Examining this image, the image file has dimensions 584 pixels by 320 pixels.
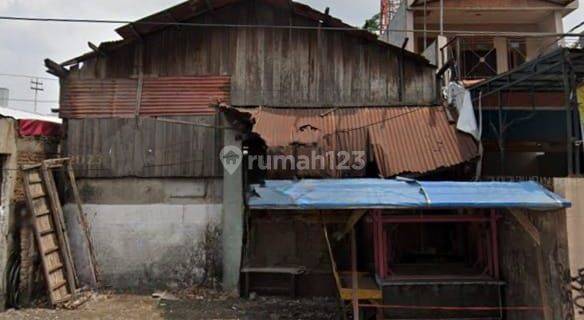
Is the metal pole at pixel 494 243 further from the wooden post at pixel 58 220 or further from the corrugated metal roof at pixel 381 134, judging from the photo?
the wooden post at pixel 58 220

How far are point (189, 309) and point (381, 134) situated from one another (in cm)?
511

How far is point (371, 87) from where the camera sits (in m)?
9.32

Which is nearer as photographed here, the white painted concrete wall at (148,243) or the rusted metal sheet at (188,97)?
the white painted concrete wall at (148,243)

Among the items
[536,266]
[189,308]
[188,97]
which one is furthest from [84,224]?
[536,266]

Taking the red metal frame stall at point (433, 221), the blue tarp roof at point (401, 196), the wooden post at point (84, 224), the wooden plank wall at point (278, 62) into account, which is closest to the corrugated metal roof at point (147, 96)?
the wooden plank wall at point (278, 62)

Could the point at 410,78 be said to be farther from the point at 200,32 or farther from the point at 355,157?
the point at 200,32

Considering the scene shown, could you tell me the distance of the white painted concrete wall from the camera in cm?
909

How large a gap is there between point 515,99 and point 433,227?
3440mm

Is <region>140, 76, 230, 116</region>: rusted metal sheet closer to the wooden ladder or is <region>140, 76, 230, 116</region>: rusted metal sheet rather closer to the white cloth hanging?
the wooden ladder

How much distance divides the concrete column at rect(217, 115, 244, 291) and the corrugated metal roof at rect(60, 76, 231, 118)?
1075 mm

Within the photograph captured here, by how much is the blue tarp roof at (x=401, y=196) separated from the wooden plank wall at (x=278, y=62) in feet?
11.2

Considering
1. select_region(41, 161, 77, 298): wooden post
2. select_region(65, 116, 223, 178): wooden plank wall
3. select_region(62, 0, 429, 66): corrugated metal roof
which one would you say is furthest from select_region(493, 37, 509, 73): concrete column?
select_region(41, 161, 77, 298): wooden post

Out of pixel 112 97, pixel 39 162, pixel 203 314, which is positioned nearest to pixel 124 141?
pixel 112 97

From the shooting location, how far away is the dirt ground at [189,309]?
7.64m
